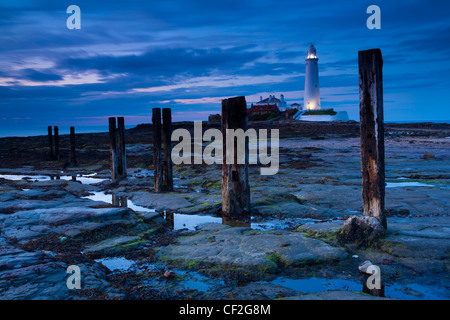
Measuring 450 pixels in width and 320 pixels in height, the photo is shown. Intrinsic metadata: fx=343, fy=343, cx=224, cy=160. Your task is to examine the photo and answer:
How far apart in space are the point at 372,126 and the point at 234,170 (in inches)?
134

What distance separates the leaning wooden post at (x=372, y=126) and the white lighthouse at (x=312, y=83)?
6549 cm

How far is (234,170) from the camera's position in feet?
26.8

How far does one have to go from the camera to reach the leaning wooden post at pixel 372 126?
565cm

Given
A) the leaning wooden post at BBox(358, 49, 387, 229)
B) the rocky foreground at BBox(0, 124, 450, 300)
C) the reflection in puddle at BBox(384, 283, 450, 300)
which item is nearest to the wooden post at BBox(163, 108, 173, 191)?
the rocky foreground at BBox(0, 124, 450, 300)

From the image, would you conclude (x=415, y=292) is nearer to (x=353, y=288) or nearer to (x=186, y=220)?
(x=353, y=288)

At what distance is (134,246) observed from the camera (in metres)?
5.98

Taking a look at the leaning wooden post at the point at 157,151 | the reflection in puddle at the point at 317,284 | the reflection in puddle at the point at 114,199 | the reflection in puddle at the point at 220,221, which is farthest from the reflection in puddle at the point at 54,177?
the reflection in puddle at the point at 317,284

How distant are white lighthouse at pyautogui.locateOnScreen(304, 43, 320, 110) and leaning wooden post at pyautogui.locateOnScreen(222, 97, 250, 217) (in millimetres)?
63823

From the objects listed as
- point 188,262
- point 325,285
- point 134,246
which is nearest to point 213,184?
point 134,246

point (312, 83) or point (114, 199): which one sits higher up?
point (312, 83)

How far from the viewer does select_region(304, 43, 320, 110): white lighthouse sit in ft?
224

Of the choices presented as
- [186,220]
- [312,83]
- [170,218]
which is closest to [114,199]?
[170,218]

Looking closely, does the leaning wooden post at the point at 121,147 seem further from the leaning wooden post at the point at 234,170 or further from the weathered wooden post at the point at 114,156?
the leaning wooden post at the point at 234,170

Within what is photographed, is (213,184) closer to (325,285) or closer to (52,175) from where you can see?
(325,285)
